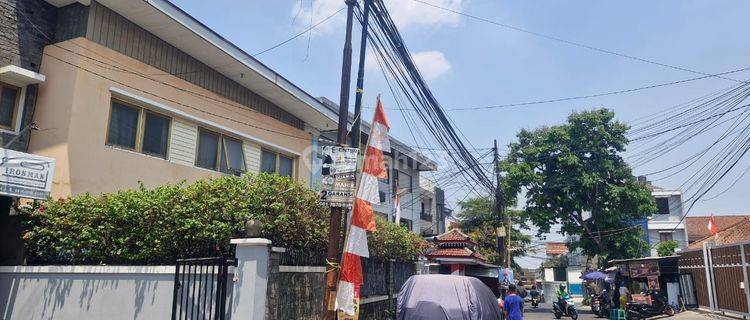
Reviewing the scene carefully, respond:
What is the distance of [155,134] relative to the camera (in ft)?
39.2

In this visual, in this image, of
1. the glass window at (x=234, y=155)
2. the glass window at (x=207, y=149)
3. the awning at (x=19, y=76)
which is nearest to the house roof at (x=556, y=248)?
the glass window at (x=234, y=155)

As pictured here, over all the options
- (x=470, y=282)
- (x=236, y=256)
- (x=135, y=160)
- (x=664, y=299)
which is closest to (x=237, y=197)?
(x=236, y=256)

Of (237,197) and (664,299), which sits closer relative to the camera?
(237,197)

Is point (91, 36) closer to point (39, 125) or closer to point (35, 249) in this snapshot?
point (39, 125)

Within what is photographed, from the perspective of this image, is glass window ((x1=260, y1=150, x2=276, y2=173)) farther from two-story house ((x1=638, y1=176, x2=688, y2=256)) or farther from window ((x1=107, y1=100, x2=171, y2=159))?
two-story house ((x1=638, y1=176, x2=688, y2=256))

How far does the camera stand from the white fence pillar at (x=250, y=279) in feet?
21.6

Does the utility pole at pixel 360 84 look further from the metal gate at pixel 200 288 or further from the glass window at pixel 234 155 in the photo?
the glass window at pixel 234 155

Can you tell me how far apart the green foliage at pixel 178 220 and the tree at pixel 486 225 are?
31.2 meters

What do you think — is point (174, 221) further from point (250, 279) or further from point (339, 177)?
point (339, 177)

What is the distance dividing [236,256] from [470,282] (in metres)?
4.10

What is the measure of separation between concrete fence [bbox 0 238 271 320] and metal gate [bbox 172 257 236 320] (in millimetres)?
123

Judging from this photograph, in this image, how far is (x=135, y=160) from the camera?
36.9ft

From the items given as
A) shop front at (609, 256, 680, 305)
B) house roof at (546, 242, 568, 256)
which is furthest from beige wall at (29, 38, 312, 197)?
house roof at (546, 242, 568, 256)

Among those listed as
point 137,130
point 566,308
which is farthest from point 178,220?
point 566,308
